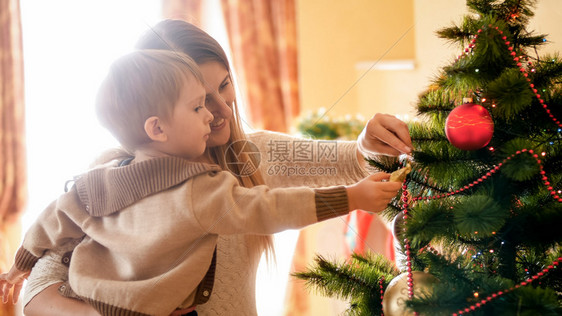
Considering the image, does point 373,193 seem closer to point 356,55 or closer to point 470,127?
point 470,127

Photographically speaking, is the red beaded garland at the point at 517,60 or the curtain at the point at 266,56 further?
the curtain at the point at 266,56

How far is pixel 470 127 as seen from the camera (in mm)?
462

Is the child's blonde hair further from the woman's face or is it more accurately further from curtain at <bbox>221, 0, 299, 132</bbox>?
curtain at <bbox>221, 0, 299, 132</bbox>

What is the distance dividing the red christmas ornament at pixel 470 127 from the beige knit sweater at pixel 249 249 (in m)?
0.18

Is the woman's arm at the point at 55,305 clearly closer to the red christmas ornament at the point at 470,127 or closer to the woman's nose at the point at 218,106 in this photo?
the woman's nose at the point at 218,106

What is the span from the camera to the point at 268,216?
1.61 feet

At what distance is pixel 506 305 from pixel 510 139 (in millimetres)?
161

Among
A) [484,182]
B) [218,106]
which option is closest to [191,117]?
[218,106]

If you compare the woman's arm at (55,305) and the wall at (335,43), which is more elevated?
the wall at (335,43)

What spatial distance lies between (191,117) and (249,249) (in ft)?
0.81

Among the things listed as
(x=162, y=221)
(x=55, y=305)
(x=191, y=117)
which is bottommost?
(x=55, y=305)

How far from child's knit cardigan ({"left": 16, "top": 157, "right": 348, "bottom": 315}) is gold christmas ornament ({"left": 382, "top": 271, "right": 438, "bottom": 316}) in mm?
90

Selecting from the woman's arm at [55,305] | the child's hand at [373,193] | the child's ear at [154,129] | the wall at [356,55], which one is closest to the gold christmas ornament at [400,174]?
the child's hand at [373,193]

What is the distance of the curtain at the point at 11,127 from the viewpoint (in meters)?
1.64
